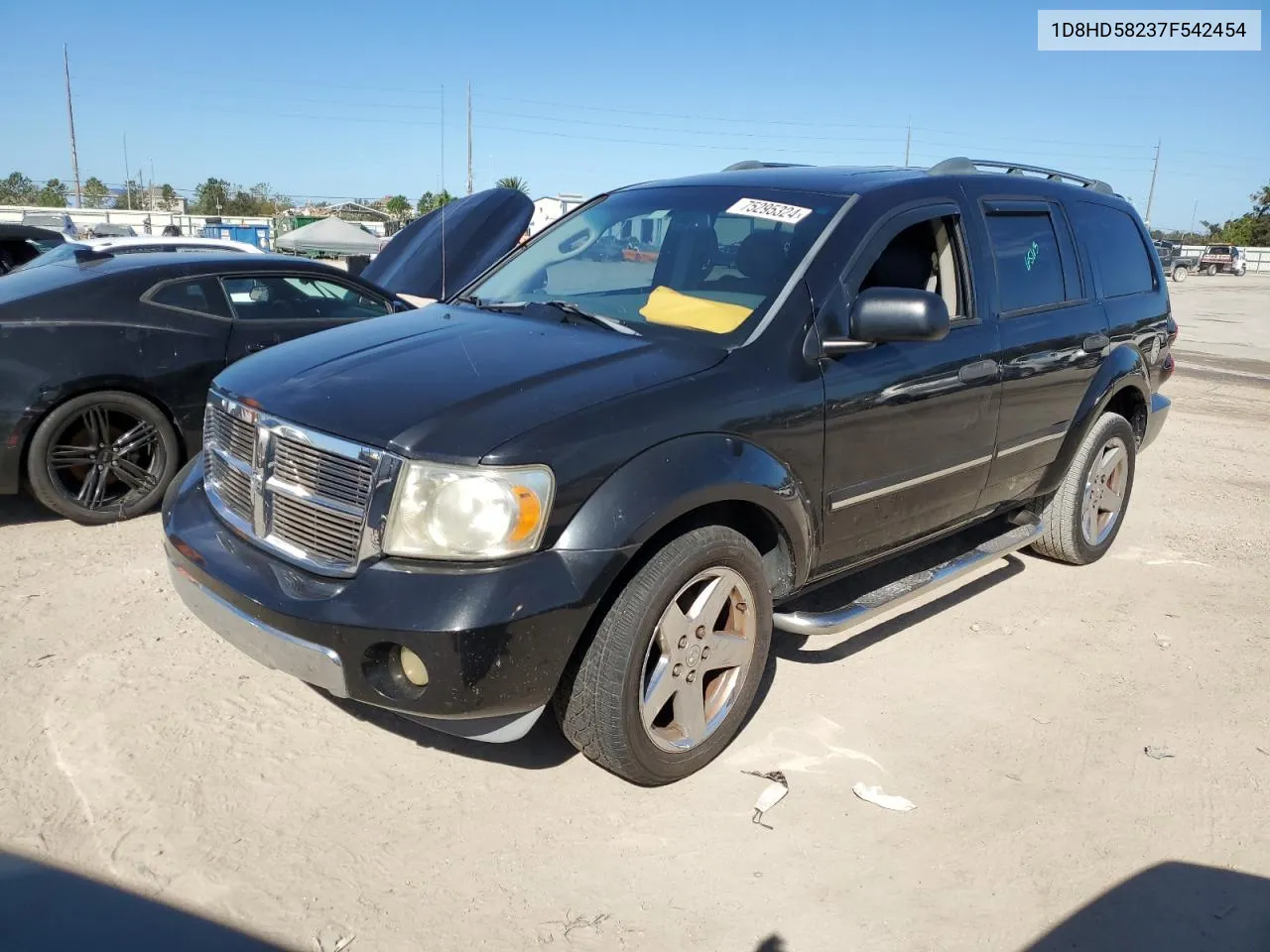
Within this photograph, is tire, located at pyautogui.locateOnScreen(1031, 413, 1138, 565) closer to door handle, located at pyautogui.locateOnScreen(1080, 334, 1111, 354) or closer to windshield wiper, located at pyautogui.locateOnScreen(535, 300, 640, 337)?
door handle, located at pyautogui.locateOnScreen(1080, 334, 1111, 354)

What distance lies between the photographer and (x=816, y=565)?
3629 millimetres

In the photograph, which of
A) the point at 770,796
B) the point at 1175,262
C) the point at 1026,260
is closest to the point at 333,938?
the point at 770,796

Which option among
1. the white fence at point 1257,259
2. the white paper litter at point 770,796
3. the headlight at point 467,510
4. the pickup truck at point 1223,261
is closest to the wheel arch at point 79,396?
the headlight at point 467,510

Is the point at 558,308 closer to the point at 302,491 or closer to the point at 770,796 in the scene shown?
the point at 302,491

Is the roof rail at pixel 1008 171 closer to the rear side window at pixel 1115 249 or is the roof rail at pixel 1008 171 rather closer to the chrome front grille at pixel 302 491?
the rear side window at pixel 1115 249

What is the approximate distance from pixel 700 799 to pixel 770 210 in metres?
2.18

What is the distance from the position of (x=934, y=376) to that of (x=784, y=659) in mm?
1304

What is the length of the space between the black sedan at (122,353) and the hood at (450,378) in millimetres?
2236

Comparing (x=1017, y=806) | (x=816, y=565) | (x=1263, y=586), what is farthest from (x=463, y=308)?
(x=1263, y=586)

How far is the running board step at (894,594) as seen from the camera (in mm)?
3461

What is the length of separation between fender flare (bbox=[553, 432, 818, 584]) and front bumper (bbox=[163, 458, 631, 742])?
7cm

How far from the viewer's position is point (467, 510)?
2656 millimetres

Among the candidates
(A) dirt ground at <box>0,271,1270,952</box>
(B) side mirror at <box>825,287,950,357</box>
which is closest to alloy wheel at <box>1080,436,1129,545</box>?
(A) dirt ground at <box>0,271,1270,952</box>

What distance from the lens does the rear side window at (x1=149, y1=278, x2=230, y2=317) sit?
18.3 ft
